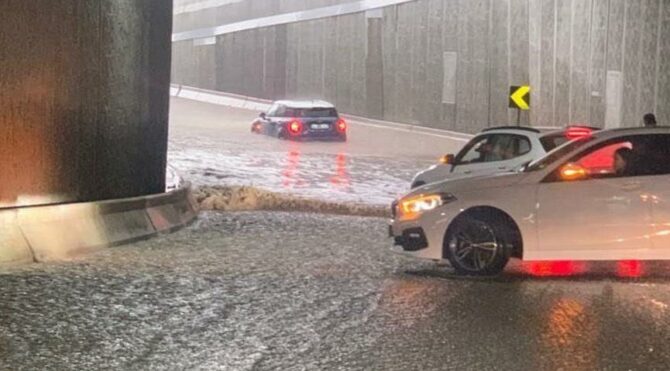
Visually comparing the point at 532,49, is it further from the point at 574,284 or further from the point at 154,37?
the point at 574,284

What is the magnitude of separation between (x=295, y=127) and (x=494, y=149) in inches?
862

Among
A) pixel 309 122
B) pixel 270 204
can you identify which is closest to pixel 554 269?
pixel 270 204

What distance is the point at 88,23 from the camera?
44.9ft

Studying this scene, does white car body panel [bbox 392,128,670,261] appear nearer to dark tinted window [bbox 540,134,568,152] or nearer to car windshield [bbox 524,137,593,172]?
car windshield [bbox 524,137,593,172]

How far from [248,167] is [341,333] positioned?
2213 centimetres

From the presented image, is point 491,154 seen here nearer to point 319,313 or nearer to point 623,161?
point 623,161

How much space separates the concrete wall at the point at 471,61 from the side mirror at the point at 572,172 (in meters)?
16.1

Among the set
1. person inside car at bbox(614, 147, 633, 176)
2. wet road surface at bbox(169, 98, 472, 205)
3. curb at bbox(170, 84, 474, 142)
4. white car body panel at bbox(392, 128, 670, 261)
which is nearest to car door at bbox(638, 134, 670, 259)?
white car body panel at bbox(392, 128, 670, 261)

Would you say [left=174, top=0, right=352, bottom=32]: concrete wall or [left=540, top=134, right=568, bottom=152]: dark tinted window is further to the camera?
[left=174, top=0, right=352, bottom=32]: concrete wall

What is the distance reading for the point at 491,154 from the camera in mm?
17391

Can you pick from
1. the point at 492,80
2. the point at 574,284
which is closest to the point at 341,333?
the point at 574,284

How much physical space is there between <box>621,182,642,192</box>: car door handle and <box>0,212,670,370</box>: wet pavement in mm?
993

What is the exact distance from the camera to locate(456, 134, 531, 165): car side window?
16.9 meters

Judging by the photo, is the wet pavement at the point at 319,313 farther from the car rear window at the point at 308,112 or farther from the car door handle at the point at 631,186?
the car rear window at the point at 308,112
